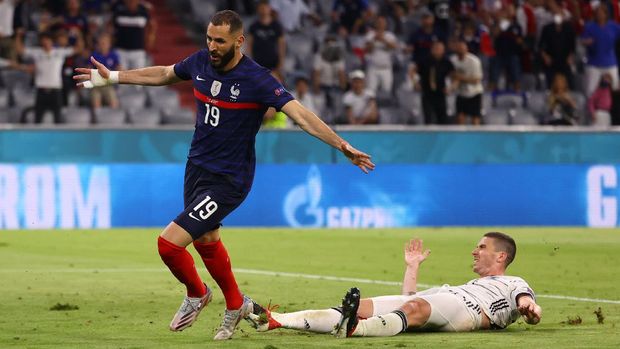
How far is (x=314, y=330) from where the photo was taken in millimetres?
8953

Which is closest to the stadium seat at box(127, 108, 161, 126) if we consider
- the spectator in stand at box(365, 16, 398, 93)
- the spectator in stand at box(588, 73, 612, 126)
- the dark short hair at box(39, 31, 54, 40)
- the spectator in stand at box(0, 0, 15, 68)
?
the dark short hair at box(39, 31, 54, 40)

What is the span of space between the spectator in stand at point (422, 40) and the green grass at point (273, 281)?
5105 mm

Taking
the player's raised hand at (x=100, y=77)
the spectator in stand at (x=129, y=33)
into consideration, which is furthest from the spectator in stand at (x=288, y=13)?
the player's raised hand at (x=100, y=77)

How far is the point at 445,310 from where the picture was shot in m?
9.12

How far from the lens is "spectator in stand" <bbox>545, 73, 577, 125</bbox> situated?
25281 millimetres

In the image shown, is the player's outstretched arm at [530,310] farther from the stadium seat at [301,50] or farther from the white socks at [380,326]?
the stadium seat at [301,50]

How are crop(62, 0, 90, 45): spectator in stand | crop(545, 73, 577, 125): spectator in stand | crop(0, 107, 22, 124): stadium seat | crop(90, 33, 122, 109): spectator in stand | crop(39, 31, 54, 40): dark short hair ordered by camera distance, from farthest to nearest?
crop(545, 73, 577, 125): spectator in stand, crop(62, 0, 90, 45): spectator in stand, crop(39, 31, 54, 40): dark short hair, crop(0, 107, 22, 124): stadium seat, crop(90, 33, 122, 109): spectator in stand

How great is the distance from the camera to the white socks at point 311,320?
8875 millimetres

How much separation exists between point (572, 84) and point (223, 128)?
19.1 metres

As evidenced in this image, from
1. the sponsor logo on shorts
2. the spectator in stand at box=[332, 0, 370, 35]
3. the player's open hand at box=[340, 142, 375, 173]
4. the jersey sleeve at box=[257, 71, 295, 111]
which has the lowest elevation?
the sponsor logo on shorts

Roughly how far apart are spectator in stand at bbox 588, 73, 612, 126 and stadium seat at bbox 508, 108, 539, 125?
1115 millimetres

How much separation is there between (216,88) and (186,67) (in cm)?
40

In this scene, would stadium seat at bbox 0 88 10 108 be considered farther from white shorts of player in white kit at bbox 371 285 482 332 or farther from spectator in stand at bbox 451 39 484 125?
white shorts of player in white kit at bbox 371 285 482 332

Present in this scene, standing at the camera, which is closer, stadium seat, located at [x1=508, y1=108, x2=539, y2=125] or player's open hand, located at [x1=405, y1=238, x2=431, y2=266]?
player's open hand, located at [x1=405, y1=238, x2=431, y2=266]
